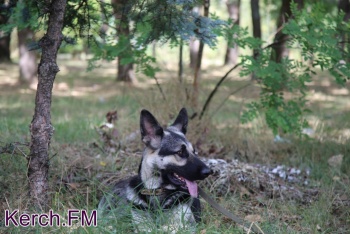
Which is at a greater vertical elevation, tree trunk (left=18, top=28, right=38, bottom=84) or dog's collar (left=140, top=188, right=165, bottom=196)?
tree trunk (left=18, top=28, right=38, bottom=84)

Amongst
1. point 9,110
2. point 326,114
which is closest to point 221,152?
Answer: point 326,114

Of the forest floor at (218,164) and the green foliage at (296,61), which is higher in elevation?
the green foliage at (296,61)

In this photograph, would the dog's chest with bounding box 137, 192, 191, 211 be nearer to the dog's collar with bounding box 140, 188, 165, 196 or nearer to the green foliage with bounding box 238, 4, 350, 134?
the dog's collar with bounding box 140, 188, 165, 196

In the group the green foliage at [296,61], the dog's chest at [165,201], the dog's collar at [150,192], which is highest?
the green foliage at [296,61]

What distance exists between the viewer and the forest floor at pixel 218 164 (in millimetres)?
5027

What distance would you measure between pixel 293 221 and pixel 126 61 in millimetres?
3588

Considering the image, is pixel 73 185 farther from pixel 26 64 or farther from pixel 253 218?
pixel 26 64

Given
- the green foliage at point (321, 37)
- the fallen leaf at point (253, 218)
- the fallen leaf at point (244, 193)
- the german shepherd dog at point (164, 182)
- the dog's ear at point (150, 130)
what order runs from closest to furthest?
the german shepherd dog at point (164, 182), the dog's ear at point (150, 130), the fallen leaf at point (253, 218), the fallen leaf at point (244, 193), the green foliage at point (321, 37)

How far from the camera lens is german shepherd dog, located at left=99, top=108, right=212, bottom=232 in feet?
14.9

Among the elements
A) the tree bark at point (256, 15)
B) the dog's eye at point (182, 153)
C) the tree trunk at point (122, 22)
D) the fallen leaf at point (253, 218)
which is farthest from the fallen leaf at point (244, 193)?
the tree bark at point (256, 15)

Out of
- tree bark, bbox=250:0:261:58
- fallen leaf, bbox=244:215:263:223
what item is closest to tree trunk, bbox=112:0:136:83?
fallen leaf, bbox=244:215:263:223

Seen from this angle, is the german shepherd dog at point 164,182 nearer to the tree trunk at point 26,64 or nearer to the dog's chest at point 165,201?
the dog's chest at point 165,201

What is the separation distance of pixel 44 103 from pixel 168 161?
1294 millimetres

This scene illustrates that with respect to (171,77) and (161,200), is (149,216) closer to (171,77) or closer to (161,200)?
(161,200)
